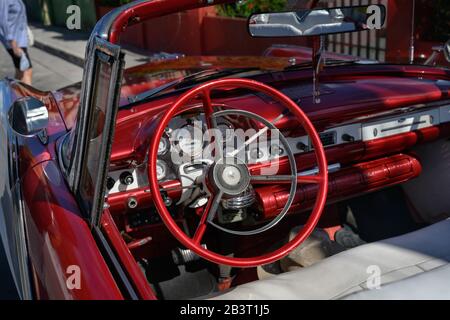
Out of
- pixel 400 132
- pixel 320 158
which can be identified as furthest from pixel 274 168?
pixel 400 132

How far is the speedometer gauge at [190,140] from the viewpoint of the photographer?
224 cm

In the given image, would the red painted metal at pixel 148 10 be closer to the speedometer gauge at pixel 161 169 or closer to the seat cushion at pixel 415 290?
the speedometer gauge at pixel 161 169

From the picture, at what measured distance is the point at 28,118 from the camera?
7.38 feet

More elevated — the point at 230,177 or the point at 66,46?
the point at 230,177

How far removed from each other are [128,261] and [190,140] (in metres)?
0.76

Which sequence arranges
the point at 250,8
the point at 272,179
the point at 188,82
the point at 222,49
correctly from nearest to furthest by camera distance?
the point at 272,179
the point at 188,82
the point at 250,8
the point at 222,49

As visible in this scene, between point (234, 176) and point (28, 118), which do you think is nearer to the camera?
point (234, 176)

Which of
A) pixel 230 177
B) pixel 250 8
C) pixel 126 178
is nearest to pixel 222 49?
pixel 250 8

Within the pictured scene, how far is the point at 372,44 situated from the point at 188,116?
17.3 feet

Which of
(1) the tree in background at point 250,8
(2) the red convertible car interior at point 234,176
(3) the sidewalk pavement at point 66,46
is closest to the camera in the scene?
(2) the red convertible car interior at point 234,176

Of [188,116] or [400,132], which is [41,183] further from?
[400,132]

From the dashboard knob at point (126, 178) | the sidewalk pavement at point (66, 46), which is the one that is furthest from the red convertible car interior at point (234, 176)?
the sidewalk pavement at point (66, 46)

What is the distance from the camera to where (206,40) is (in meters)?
10.2

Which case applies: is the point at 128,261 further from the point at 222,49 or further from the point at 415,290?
the point at 222,49
